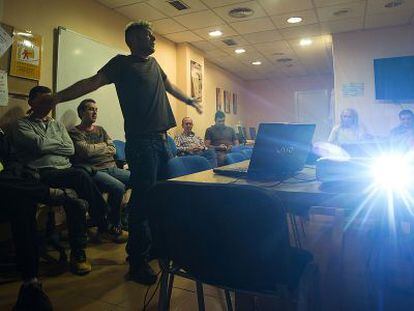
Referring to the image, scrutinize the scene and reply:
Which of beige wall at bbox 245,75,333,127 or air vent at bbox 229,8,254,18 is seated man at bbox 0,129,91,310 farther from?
beige wall at bbox 245,75,333,127

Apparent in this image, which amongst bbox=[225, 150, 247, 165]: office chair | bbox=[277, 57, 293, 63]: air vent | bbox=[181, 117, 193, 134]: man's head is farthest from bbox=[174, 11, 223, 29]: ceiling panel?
bbox=[277, 57, 293, 63]: air vent

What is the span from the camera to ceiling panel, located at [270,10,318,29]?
4.37 meters

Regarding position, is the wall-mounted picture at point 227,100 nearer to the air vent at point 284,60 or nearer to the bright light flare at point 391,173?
the air vent at point 284,60

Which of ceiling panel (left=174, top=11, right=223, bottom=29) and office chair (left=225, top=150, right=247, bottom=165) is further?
ceiling panel (left=174, top=11, right=223, bottom=29)

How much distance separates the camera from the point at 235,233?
2.69ft

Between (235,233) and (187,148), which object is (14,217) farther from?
(187,148)

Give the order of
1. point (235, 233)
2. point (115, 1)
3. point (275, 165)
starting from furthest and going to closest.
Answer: point (115, 1)
point (275, 165)
point (235, 233)

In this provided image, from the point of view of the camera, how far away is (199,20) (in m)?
4.51

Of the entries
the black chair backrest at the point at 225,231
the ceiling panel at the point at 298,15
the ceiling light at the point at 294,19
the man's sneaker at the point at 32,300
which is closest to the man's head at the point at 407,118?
the ceiling panel at the point at 298,15

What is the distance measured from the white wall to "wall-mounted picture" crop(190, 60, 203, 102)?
2446 mm

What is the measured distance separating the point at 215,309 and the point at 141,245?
0.59m

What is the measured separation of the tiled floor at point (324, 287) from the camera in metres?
1.64

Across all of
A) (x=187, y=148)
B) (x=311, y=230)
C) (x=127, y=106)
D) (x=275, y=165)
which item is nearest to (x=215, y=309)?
(x=275, y=165)

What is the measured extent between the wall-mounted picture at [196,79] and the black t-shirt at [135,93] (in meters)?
3.76
